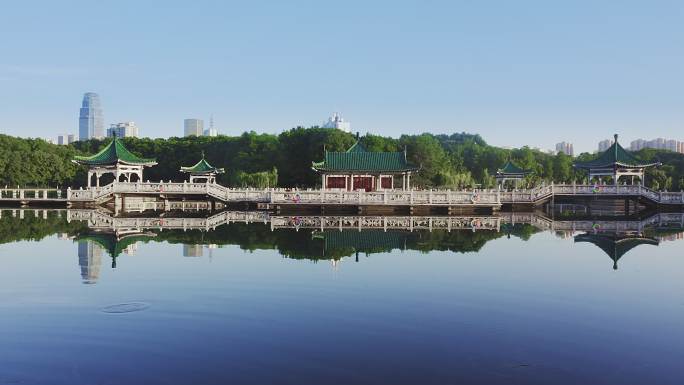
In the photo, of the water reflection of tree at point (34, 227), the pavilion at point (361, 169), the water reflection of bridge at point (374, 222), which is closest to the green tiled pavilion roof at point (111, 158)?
the water reflection of bridge at point (374, 222)

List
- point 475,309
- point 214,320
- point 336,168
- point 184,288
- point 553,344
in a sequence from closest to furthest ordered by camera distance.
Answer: point 553,344 → point 214,320 → point 475,309 → point 184,288 → point 336,168

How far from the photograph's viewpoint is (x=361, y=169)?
4369cm

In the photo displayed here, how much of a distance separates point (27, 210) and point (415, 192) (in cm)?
2517

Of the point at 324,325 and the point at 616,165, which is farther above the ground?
the point at 616,165

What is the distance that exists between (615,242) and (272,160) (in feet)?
137

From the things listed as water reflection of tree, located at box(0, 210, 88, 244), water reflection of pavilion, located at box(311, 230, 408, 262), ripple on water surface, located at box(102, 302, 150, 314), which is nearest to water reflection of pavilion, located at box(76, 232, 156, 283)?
water reflection of tree, located at box(0, 210, 88, 244)

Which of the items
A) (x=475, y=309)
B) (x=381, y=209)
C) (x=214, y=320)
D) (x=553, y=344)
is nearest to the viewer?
(x=553, y=344)

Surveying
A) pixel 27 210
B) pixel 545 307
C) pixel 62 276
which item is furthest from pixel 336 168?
pixel 545 307

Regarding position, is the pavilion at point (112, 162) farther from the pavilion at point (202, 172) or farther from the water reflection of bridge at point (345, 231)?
the water reflection of bridge at point (345, 231)

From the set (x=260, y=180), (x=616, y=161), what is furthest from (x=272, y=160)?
(x=616, y=161)

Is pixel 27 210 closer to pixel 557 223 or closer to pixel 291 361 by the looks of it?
pixel 557 223

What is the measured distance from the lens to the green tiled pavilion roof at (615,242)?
21.9m

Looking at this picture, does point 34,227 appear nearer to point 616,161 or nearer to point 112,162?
point 112,162

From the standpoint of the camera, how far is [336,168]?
144 feet
